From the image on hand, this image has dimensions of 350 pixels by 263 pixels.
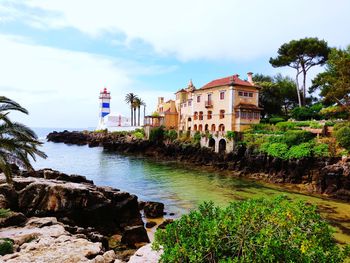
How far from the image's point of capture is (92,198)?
17.4m

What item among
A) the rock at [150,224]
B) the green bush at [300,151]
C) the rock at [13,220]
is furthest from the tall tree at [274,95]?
the rock at [13,220]

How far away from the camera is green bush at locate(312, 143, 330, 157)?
2984cm

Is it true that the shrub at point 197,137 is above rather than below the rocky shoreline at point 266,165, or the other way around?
above

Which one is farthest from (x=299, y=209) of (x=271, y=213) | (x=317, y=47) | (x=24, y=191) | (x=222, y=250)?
(x=317, y=47)

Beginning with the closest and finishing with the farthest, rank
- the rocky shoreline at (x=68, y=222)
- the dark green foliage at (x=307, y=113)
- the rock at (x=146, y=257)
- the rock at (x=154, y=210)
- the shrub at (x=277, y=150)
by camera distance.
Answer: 1. the rock at (x=146, y=257)
2. the rocky shoreline at (x=68, y=222)
3. the rock at (x=154, y=210)
4. the shrub at (x=277, y=150)
5. the dark green foliage at (x=307, y=113)

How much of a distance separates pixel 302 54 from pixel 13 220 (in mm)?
49685

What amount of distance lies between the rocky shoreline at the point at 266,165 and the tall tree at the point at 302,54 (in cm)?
1925

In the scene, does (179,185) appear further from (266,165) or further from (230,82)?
(230,82)

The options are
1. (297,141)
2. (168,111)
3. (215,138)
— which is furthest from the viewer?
(168,111)

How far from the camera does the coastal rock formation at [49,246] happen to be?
35.3 ft

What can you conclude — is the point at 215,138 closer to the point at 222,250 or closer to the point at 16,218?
the point at 16,218

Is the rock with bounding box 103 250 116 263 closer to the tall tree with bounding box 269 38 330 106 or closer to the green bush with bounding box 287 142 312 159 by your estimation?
the green bush with bounding box 287 142 312 159

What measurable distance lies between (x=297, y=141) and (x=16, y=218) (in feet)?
96.4

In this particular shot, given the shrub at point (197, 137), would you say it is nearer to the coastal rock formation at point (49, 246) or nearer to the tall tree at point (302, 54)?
the tall tree at point (302, 54)
